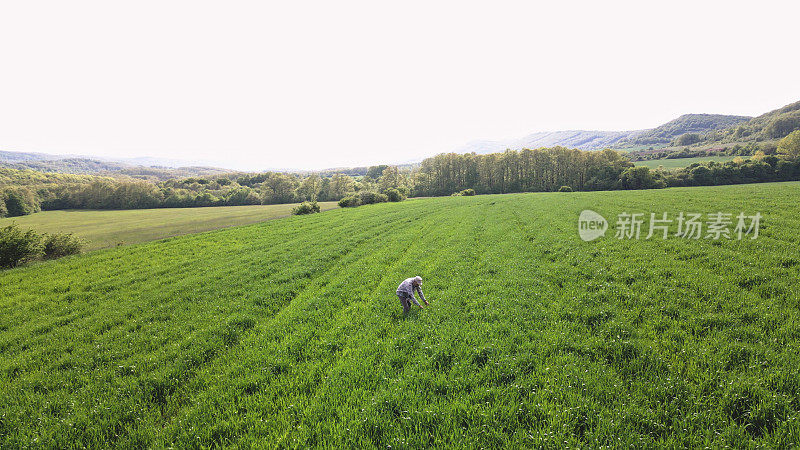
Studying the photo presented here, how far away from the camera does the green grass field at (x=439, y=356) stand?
16.9 feet

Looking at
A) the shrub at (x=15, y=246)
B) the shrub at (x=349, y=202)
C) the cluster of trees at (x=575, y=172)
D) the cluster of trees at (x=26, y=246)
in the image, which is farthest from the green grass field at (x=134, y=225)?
the cluster of trees at (x=575, y=172)

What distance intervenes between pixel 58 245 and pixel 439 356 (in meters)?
37.0

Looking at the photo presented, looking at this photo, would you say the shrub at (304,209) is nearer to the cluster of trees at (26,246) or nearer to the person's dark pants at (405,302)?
the cluster of trees at (26,246)

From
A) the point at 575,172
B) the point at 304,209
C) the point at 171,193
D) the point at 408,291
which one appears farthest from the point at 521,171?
the point at 171,193

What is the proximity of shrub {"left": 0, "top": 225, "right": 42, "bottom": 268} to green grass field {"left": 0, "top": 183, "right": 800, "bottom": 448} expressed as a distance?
9.84m

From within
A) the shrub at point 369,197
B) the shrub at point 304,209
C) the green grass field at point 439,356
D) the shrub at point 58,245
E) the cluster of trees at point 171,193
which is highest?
the cluster of trees at point 171,193

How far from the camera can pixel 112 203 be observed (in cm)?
10131

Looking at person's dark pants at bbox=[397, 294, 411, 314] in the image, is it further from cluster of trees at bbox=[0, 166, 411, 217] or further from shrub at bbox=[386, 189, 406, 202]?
cluster of trees at bbox=[0, 166, 411, 217]

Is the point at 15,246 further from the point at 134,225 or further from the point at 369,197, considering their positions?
the point at 369,197

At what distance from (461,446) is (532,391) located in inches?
81.4

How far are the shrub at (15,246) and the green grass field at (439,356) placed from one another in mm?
9843

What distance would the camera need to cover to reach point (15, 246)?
21.4 meters

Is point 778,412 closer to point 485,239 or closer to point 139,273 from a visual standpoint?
point 485,239

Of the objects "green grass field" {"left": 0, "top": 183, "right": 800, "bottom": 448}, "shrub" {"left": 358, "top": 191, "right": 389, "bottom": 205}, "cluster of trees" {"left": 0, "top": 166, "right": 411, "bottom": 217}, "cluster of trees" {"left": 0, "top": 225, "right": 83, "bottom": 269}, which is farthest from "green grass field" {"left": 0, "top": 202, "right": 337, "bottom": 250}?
"cluster of trees" {"left": 0, "top": 166, "right": 411, "bottom": 217}
